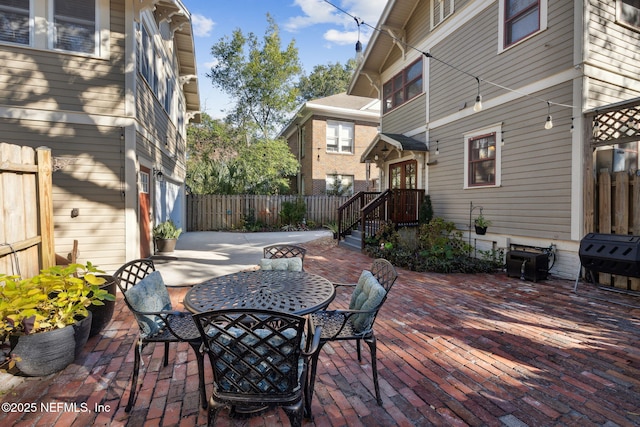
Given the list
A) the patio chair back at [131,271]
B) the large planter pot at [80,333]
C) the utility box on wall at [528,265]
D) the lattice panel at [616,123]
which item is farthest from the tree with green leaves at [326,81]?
the large planter pot at [80,333]

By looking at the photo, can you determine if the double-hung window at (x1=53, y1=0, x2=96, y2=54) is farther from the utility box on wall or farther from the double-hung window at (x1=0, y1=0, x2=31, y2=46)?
the utility box on wall

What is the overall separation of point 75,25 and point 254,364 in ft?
23.5

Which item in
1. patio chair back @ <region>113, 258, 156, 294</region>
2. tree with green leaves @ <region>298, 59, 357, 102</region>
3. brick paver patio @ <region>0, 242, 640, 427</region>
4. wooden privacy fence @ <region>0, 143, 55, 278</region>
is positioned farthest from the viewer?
tree with green leaves @ <region>298, 59, 357, 102</region>

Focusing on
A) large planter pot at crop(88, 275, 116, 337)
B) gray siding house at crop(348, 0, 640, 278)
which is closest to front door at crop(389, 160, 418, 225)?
gray siding house at crop(348, 0, 640, 278)

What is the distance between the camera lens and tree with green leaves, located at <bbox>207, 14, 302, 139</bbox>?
1664 cm

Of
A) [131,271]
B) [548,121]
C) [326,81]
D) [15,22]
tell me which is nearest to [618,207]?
[548,121]

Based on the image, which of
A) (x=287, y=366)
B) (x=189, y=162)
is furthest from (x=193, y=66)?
(x=287, y=366)

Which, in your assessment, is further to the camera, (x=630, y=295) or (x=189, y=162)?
(x=189, y=162)

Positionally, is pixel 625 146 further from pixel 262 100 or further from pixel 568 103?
pixel 262 100

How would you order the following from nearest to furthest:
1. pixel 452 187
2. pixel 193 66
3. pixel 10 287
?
pixel 10 287
pixel 452 187
pixel 193 66

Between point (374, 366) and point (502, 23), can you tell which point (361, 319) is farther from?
point (502, 23)

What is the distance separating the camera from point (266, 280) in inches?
118

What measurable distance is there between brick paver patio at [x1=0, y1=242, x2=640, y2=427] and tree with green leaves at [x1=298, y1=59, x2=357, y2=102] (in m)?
29.0

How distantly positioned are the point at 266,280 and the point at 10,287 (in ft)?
6.36
